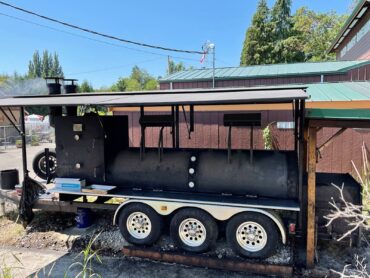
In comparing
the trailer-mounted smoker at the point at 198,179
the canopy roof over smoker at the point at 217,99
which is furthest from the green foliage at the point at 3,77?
the canopy roof over smoker at the point at 217,99

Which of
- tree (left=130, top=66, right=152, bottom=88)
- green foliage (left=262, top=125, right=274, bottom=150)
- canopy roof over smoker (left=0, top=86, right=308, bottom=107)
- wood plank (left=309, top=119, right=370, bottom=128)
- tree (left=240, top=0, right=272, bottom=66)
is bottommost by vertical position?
green foliage (left=262, top=125, right=274, bottom=150)

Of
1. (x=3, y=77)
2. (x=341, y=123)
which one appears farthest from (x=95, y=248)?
(x=3, y=77)

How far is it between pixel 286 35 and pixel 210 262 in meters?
39.3

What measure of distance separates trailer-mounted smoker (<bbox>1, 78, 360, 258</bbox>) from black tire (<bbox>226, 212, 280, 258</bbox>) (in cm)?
1

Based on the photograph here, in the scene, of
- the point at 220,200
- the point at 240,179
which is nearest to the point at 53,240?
the point at 220,200

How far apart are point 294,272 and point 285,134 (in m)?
5.55

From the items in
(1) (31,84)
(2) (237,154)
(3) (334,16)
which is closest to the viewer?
(2) (237,154)

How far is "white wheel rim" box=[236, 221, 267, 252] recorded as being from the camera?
4246mm

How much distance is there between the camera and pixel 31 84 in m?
47.6

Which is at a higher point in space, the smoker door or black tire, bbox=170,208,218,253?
the smoker door

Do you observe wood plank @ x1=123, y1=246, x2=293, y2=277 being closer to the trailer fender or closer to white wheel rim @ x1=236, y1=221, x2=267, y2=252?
white wheel rim @ x1=236, y1=221, x2=267, y2=252

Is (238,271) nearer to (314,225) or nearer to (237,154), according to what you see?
(314,225)

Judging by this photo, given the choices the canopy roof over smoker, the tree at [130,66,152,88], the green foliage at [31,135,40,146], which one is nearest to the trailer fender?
the canopy roof over smoker

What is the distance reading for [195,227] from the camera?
179 inches
